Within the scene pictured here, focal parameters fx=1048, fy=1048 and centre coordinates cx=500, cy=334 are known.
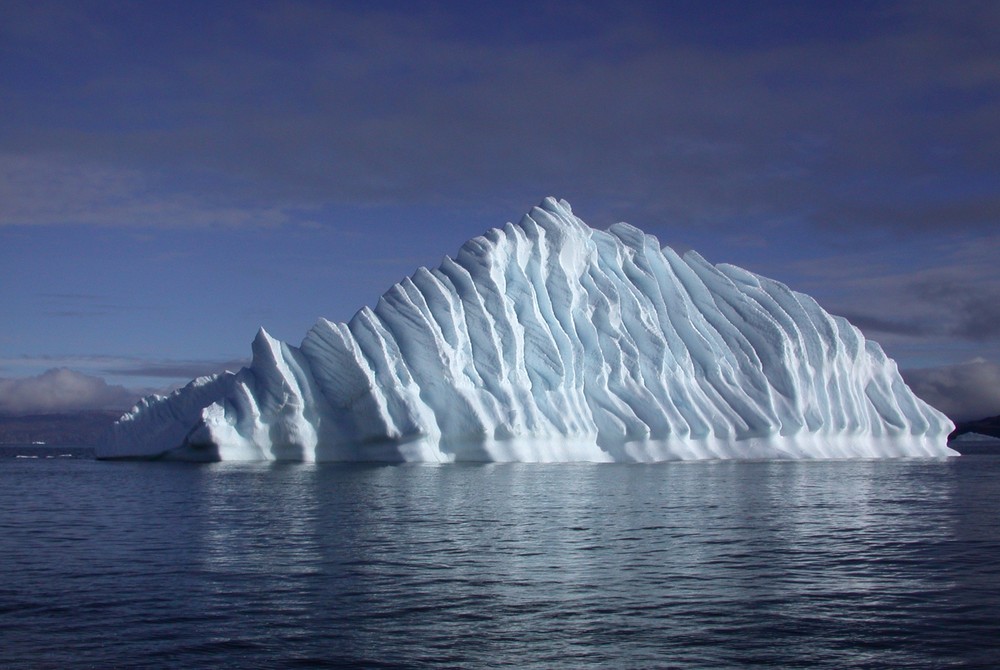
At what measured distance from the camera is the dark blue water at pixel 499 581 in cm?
779

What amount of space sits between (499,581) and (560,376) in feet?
74.0

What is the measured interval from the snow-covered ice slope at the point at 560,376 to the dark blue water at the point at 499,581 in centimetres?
966

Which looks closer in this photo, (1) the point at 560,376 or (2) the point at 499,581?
(2) the point at 499,581

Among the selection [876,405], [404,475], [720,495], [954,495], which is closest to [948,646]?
[720,495]

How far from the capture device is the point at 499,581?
10.6 metres

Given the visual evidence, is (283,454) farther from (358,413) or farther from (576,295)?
(576,295)

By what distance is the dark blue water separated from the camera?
7785mm

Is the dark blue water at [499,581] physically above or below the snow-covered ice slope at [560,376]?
below

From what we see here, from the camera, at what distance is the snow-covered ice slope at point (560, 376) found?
101ft

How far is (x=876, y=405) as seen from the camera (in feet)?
130

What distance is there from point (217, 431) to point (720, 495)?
1556 cm

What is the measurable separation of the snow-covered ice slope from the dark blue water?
966 centimetres

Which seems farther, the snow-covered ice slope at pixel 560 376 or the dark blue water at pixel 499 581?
the snow-covered ice slope at pixel 560 376

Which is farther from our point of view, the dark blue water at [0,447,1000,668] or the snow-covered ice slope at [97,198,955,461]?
the snow-covered ice slope at [97,198,955,461]
